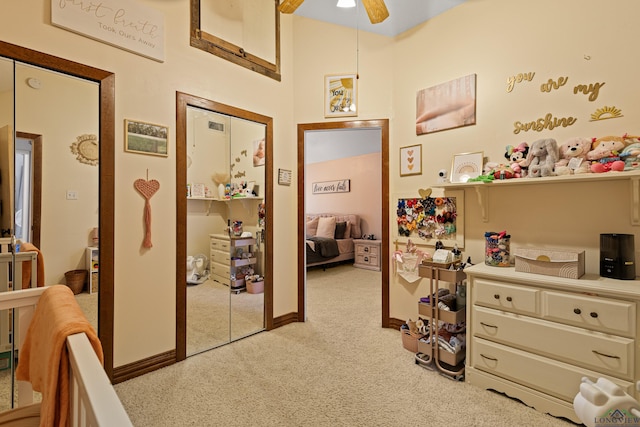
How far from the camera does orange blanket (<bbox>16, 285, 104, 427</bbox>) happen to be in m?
0.81

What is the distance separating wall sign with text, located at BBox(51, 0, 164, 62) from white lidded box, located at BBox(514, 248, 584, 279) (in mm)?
2821

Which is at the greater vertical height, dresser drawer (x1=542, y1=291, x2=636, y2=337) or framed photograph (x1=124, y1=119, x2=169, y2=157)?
framed photograph (x1=124, y1=119, x2=169, y2=157)

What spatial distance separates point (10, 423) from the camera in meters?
1.03

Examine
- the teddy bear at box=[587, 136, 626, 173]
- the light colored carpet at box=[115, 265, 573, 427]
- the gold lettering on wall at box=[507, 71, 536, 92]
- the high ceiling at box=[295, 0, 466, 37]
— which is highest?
the high ceiling at box=[295, 0, 466, 37]

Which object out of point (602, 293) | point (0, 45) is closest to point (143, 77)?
point (0, 45)

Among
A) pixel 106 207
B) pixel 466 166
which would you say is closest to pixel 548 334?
pixel 466 166

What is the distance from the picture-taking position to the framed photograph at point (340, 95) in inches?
118

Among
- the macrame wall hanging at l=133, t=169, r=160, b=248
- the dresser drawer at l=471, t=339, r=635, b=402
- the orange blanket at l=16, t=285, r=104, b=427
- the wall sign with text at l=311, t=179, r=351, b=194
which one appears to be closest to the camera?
the orange blanket at l=16, t=285, r=104, b=427

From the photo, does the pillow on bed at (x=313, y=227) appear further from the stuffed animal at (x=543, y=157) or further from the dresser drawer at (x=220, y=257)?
the stuffed animal at (x=543, y=157)

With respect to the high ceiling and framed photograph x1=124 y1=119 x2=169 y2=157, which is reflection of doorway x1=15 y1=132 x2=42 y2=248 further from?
the high ceiling

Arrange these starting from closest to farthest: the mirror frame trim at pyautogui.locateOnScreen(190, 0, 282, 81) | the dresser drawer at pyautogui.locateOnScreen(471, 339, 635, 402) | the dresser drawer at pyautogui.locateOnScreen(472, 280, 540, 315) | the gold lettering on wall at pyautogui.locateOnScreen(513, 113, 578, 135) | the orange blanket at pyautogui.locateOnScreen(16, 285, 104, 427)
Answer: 1. the orange blanket at pyautogui.locateOnScreen(16, 285, 104, 427)
2. the dresser drawer at pyautogui.locateOnScreen(471, 339, 635, 402)
3. the dresser drawer at pyautogui.locateOnScreen(472, 280, 540, 315)
4. the gold lettering on wall at pyautogui.locateOnScreen(513, 113, 578, 135)
5. the mirror frame trim at pyautogui.locateOnScreen(190, 0, 282, 81)

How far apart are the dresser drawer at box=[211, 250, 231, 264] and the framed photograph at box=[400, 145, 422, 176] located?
5.82 ft

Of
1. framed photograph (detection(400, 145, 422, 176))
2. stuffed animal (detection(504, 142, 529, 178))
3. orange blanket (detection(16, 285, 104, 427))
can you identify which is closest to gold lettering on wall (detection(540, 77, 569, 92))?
stuffed animal (detection(504, 142, 529, 178))

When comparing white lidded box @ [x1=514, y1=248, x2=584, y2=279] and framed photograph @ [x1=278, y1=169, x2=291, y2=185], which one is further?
framed photograph @ [x1=278, y1=169, x2=291, y2=185]
